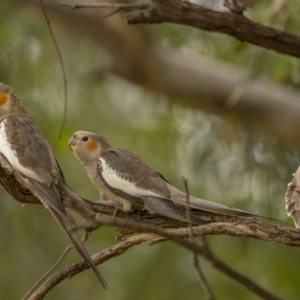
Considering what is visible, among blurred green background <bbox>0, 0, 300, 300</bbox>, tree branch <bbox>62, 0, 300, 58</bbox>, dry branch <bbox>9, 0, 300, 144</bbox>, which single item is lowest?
blurred green background <bbox>0, 0, 300, 300</bbox>

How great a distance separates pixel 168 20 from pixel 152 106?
454cm

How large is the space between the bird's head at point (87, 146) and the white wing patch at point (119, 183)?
8cm

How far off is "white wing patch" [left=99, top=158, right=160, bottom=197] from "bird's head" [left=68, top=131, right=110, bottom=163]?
84 mm

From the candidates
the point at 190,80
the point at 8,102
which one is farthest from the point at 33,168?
the point at 190,80

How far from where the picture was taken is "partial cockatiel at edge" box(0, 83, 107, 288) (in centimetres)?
270

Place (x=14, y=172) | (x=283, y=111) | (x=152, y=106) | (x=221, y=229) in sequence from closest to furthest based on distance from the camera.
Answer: (x=221, y=229), (x=14, y=172), (x=283, y=111), (x=152, y=106)

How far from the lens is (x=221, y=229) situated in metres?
2.68

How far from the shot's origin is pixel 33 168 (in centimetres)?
280

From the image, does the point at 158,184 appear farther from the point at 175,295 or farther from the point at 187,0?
the point at 175,295

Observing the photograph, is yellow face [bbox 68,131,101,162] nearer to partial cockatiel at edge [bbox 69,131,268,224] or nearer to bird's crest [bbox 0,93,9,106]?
partial cockatiel at edge [bbox 69,131,268,224]

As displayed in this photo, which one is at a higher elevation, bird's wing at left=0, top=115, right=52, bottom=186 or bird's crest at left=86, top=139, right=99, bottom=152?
bird's wing at left=0, top=115, right=52, bottom=186

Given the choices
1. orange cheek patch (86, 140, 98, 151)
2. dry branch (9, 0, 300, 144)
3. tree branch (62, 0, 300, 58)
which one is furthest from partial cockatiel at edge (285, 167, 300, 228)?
dry branch (9, 0, 300, 144)

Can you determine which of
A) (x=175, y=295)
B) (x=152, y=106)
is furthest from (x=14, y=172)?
(x=152, y=106)

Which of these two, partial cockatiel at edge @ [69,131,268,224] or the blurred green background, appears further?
the blurred green background
